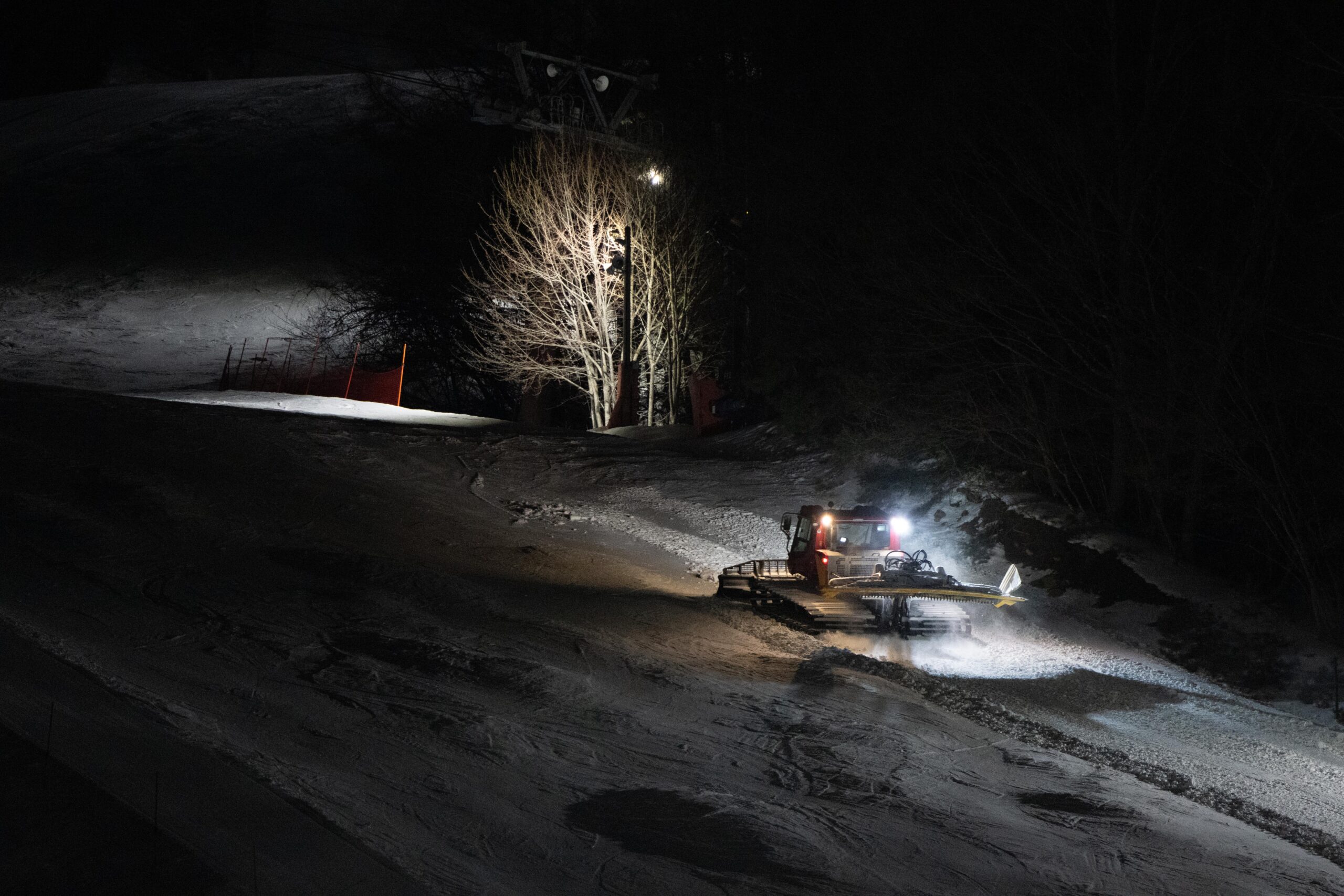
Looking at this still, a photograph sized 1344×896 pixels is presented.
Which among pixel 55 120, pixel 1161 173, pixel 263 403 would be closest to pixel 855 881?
pixel 1161 173

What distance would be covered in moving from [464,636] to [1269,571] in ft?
37.0

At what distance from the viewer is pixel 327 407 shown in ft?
100

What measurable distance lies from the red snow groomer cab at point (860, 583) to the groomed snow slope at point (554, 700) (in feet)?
1.47

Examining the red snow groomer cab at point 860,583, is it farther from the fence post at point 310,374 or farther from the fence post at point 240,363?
the fence post at point 240,363

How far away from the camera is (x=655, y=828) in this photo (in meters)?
7.42

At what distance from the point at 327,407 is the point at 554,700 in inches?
888

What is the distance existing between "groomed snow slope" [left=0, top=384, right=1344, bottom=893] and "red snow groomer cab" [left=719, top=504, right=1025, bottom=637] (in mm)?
449

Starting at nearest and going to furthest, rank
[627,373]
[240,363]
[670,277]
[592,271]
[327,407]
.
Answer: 1. [327,407]
2. [627,373]
3. [670,277]
4. [592,271]
5. [240,363]

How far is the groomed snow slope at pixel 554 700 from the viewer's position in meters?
7.15

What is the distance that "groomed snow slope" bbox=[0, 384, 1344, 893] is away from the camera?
281 inches

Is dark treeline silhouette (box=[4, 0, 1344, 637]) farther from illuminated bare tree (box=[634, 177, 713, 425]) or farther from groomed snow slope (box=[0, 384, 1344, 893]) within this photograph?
illuminated bare tree (box=[634, 177, 713, 425])

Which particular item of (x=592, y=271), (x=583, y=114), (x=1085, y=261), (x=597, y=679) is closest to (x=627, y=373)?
(x=592, y=271)

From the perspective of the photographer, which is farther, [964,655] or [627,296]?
[627,296]

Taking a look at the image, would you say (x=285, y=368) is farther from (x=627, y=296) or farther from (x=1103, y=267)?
(x=1103, y=267)
